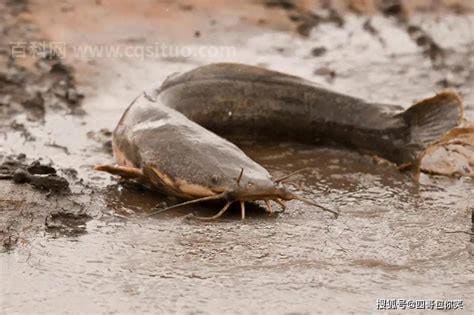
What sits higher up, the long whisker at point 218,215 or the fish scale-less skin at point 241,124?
the fish scale-less skin at point 241,124

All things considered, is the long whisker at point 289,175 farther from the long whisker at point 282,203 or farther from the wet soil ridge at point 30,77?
the wet soil ridge at point 30,77

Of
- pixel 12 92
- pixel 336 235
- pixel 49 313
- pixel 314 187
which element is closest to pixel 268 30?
pixel 12 92

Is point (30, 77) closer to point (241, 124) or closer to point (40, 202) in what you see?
point (241, 124)

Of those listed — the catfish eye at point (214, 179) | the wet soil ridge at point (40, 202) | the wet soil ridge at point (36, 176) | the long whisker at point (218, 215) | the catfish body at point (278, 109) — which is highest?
the catfish body at point (278, 109)

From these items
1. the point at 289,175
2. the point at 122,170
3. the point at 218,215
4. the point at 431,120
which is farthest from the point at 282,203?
the point at 431,120

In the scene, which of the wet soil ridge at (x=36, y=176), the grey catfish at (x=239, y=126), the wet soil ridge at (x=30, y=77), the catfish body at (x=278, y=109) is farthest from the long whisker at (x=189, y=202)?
Answer: the wet soil ridge at (x=30, y=77)

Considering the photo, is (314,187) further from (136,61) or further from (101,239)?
(136,61)

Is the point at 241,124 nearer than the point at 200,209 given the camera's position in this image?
No

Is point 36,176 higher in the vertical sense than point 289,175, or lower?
lower
